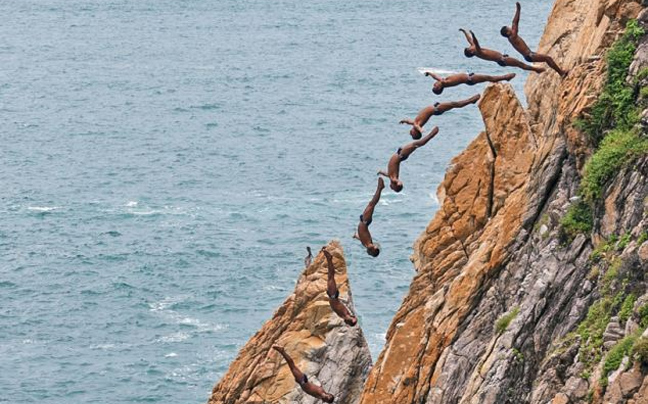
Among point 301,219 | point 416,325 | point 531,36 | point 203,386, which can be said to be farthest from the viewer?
point 531,36

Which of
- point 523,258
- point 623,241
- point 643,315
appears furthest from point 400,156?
point 643,315

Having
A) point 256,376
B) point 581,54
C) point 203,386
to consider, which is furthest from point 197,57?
point 581,54

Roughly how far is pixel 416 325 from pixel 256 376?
11.4 m

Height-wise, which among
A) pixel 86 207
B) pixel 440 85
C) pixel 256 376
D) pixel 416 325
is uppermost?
pixel 440 85

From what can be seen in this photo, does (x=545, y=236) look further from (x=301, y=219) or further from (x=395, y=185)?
(x=301, y=219)

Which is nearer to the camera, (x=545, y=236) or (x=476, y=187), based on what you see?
(x=545, y=236)

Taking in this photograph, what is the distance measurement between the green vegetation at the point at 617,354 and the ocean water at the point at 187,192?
56.3m

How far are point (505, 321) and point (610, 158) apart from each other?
5.08m

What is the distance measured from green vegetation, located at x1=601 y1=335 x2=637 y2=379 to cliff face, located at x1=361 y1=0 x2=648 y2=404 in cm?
48

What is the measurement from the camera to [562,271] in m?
35.5

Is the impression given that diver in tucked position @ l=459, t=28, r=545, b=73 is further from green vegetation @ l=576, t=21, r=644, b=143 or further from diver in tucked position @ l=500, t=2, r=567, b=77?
green vegetation @ l=576, t=21, r=644, b=143

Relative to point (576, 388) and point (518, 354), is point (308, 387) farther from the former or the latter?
point (576, 388)

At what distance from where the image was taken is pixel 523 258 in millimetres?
37781

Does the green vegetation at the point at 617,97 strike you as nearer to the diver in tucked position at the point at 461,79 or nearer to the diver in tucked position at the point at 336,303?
the diver in tucked position at the point at 461,79
